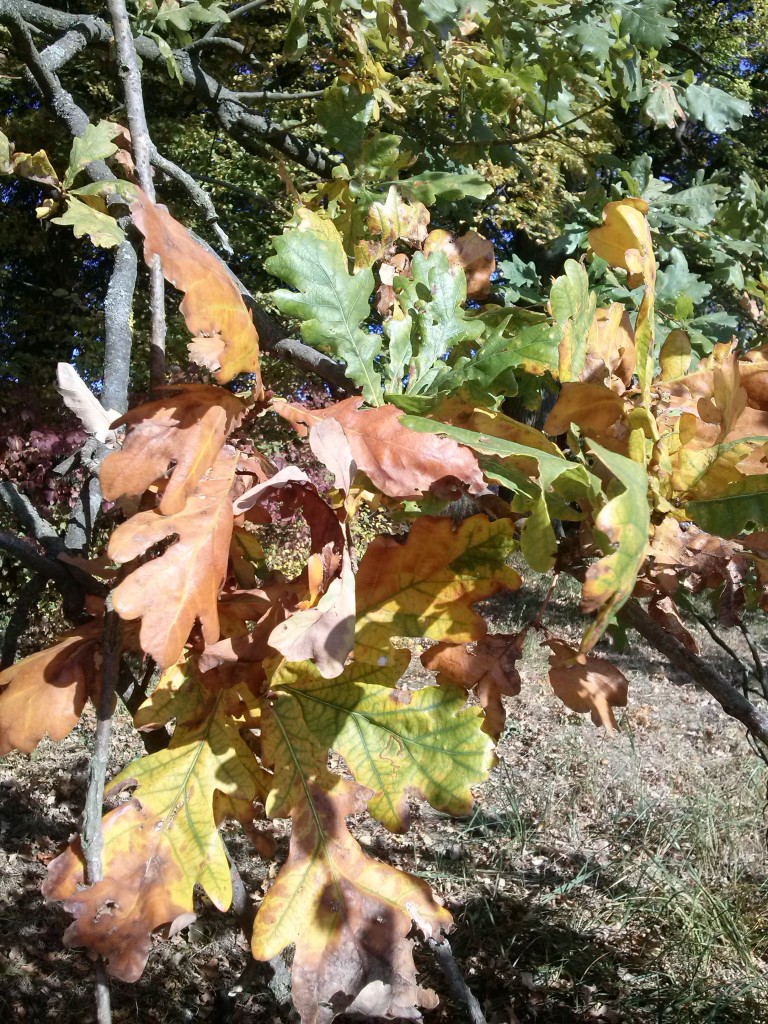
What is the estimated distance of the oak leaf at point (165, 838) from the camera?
559 mm

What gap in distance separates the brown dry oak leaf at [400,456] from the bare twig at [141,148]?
115 mm

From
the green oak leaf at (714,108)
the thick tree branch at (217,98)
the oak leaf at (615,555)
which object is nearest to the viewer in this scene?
→ the oak leaf at (615,555)

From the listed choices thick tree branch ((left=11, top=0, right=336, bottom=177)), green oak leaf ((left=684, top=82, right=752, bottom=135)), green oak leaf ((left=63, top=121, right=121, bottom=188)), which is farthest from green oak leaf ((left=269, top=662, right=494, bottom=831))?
green oak leaf ((left=684, top=82, right=752, bottom=135))

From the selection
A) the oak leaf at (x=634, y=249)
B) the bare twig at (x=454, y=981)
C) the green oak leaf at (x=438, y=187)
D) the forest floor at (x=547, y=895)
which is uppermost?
the oak leaf at (x=634, y=249)

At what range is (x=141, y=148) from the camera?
2.25 ft

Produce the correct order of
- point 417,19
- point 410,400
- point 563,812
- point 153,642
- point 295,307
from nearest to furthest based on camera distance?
point 153,642, point 410,400, point 295,307, point 417,19, point 563,812

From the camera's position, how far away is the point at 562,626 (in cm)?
626

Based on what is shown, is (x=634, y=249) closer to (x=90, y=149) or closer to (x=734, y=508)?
(x=734, y=508)

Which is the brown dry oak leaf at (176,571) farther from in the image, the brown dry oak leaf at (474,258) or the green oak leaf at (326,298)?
the brown dry oak leaf at (474,258)

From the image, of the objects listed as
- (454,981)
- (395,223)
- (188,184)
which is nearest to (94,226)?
(188,184)

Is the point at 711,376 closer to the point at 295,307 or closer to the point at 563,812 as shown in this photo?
the point at 295,307

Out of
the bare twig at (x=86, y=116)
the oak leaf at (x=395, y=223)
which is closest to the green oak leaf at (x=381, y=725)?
the bare twig at (x=86, y=116)

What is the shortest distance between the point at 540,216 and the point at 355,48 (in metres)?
3.72

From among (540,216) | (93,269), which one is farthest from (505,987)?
(93,269)
